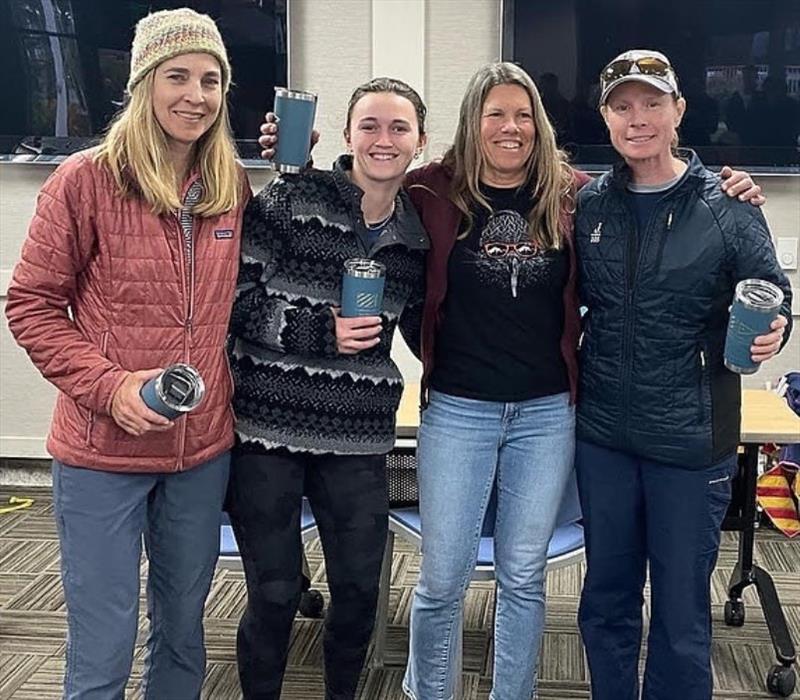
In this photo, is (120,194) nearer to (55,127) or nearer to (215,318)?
(215,318)

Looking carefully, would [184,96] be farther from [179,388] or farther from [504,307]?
[504,307]

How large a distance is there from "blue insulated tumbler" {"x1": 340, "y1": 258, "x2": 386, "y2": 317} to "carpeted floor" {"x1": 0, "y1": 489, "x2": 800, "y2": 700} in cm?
114

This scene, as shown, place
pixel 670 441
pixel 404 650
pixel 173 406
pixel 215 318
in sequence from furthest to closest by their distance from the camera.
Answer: pixel 404 650
pixel 670 441
pixel 215 318
pixel 173 406

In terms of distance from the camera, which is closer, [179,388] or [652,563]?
[179,388]

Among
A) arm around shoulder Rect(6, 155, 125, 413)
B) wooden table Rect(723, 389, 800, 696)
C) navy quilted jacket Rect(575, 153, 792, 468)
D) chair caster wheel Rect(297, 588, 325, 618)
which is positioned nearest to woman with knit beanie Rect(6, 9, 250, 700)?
arm around shoulder Rect(6, 155, 125, 413)

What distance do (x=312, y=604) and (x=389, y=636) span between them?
0.26 meters

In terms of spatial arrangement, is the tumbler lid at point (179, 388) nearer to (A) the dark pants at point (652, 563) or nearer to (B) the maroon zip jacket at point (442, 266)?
(B) the maroon zip jacket at point (442, 266)

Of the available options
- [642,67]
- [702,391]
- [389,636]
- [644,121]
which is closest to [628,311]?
[702,391]

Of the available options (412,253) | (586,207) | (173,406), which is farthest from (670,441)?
(173,406)

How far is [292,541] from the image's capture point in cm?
195

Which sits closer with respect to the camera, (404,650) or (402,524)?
(402,524)

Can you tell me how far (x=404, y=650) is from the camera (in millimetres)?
2756

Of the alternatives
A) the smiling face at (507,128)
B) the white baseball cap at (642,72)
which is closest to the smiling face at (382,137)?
the smiling face at (507,128)

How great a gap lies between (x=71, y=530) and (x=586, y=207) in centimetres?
113
